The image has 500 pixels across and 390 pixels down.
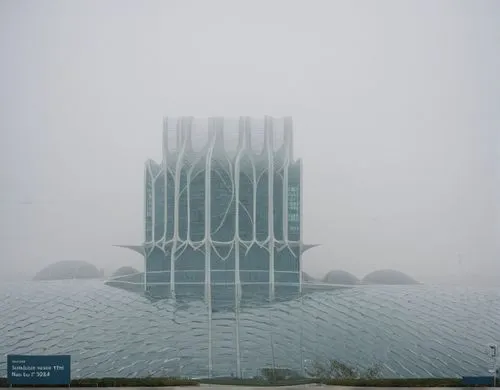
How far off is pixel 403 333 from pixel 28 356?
11.4m

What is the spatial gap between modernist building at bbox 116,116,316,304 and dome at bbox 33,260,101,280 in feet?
5.83

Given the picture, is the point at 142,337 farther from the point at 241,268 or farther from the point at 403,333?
the point at 403,333

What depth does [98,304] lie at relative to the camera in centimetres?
1772

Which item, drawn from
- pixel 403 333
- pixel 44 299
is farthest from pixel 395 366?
pixel 44 299

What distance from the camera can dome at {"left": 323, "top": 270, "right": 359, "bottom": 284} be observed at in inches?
717

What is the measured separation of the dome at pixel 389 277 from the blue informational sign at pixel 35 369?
1015 centimetres

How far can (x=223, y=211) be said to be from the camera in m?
18.4

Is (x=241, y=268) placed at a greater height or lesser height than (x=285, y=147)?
lesser

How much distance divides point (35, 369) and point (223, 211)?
300 inches

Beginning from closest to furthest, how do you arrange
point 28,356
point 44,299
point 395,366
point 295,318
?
point 28,356 → point 395,366 → point 295,318 → point 44,299

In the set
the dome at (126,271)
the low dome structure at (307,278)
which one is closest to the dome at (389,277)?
the low dome structure at (307,278)

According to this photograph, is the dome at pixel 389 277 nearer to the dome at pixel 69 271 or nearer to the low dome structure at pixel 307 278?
the low dome structure at pixel 307 278

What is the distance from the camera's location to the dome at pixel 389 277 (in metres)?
18.1

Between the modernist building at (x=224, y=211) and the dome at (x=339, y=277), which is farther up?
the modernist building at (x=224, y=211)
